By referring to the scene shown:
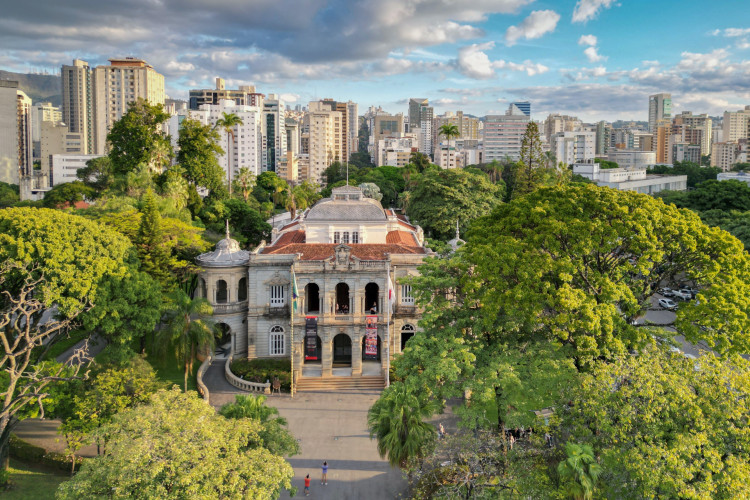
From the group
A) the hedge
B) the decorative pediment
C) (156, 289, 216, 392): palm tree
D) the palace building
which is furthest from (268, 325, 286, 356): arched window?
(156, 289, 216, 392): palm tree

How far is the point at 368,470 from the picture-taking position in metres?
32.3

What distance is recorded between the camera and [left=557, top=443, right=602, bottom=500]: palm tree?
20.1 meters

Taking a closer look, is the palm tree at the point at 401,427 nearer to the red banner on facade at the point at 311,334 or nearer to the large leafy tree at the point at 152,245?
the red banner on facade at the point at 311,334

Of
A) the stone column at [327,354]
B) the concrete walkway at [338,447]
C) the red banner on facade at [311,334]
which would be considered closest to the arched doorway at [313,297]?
the red banner on facade at [311,334]

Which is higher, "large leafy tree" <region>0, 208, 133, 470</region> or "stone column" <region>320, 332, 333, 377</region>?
"large leafy tree" <region>0, 208, 133, 470</region>

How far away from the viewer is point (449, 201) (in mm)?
71812

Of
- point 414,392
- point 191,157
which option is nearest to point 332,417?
point 414,392

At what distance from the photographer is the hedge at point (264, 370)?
42.7 metres

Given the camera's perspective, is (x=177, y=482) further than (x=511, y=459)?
No

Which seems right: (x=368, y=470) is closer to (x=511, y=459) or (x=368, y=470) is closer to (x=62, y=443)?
(x=511, y=459)

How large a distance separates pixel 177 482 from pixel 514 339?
1722cm

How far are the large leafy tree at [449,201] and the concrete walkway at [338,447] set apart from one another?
1284 inches

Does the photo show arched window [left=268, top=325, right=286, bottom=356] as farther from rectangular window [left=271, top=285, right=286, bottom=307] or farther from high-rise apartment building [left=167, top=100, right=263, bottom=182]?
high-rise apartment building [left=167, top=100, right=263, bottom=182]

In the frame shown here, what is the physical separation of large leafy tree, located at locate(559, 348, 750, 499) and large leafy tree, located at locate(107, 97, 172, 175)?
59364 millimetres
